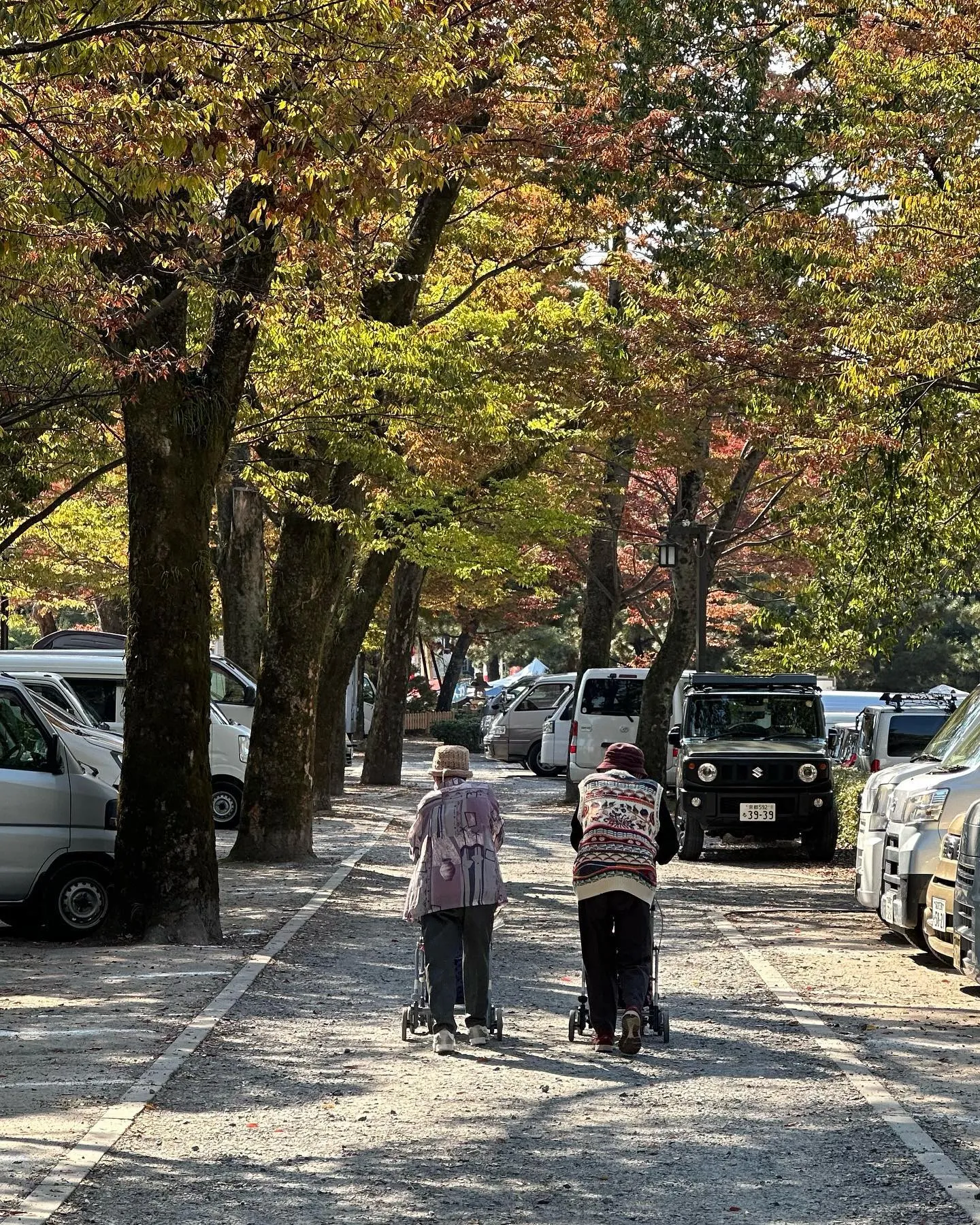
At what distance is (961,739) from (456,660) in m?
50.0

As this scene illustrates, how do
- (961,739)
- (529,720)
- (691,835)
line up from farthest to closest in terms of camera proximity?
(529,720)
(691,835)
(961,739)

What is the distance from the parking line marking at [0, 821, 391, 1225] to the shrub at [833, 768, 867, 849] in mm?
11581

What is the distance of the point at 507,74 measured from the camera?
57.5 ft

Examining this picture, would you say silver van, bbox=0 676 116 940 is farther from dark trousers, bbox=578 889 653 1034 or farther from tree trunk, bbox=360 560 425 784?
tree trunk, bbox=360 560 425 784

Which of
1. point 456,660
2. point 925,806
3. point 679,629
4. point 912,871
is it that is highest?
point 456,660

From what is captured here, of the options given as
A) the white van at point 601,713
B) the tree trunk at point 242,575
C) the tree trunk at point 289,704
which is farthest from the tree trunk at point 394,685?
the tree trunk at point 289,704

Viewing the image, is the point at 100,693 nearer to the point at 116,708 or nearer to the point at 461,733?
the point at 116,708

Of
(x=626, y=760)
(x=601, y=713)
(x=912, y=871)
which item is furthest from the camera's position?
(x=601, y=713)

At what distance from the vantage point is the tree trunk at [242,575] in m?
26.6

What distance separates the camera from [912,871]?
11688 mm

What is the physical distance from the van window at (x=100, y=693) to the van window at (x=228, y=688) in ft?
5.75

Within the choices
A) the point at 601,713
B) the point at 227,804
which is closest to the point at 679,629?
the point at 601,713

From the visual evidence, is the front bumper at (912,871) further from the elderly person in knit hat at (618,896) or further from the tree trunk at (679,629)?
the tree trunk at (679,629)

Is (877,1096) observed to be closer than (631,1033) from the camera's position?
Yes
